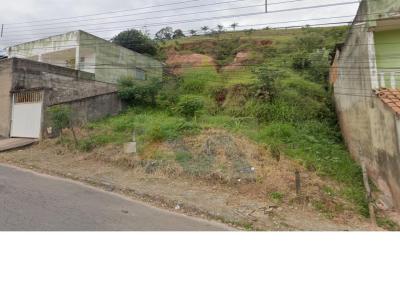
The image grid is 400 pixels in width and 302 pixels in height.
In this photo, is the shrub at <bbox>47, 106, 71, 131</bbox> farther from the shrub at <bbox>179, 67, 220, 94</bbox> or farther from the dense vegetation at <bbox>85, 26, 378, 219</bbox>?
the shrub at <bbox>179, 67, 220, 94</bbox>

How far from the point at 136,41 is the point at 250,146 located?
18457mm

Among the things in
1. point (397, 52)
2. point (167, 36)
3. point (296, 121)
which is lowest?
point (296, 121)

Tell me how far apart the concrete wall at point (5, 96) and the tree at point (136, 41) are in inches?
461

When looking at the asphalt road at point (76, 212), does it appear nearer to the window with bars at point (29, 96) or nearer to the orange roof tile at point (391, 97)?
the orange roof tile at point (391, 97)

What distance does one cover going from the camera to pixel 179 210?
5.22 metres

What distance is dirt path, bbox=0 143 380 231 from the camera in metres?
4.84

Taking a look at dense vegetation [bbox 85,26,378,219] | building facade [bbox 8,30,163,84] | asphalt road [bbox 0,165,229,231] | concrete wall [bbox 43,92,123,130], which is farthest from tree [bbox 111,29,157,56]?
asphalt road [bbox 0,165,229,231]

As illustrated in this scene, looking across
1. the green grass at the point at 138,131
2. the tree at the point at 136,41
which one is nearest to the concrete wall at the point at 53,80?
the green grass at the point at 138,131

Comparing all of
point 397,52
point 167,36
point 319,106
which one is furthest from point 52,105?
point 167,36

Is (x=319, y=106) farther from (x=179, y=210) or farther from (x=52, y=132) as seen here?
(x=52, y=132)

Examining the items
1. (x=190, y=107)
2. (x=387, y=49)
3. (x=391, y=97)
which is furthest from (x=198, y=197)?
(x=387, y=49)

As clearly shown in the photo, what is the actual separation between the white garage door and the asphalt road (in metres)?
5.40

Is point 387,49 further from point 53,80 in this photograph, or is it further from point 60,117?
point 53,80

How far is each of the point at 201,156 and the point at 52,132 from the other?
6567 millimetres
